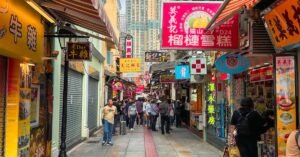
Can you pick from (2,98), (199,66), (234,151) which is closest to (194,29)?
(234,151)

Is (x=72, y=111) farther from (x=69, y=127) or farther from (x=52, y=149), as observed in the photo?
(x=52, y=149)

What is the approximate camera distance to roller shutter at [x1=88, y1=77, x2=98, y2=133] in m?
20.6

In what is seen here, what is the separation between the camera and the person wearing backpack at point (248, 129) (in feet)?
28.3

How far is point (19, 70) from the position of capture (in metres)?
8.48

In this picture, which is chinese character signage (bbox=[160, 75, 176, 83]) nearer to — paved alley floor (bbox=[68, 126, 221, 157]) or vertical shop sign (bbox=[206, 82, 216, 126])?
paved alley floor (bbox=[68, 126, 221, 157])

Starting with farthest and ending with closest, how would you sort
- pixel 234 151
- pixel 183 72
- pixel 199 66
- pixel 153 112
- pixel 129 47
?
pixel 129 47, pixel 153 112, pixel 183 72, pixel 199 66, pixel 234 151

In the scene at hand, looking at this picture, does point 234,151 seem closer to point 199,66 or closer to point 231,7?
point 231,7

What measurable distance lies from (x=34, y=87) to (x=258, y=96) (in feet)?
17.6

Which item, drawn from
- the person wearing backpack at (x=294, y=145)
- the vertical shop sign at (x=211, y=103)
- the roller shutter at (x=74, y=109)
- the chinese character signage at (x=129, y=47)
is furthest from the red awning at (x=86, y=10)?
the chinese character signage at (x=129, y=47)

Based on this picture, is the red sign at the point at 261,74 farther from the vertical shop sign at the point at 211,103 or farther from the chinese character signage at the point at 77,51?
the vertical shop sign at the point at 211,103

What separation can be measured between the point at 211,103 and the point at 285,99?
28.2ft

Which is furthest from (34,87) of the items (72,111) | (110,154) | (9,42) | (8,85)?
(72,111)

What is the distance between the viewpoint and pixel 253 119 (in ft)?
28.4

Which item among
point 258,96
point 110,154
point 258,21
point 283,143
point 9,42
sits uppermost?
point 258,21
